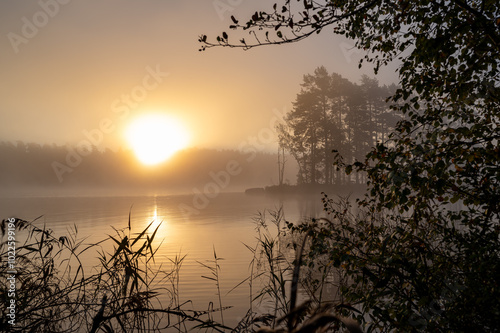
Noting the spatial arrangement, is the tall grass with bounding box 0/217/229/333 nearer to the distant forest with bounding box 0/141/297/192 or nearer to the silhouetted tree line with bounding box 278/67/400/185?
the silhouetted tree line with bounding box 278/67/400/185

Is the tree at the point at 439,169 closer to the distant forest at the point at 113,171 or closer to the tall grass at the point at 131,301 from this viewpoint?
the tall grass at the point at 131,301

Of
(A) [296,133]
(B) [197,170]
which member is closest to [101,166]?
(B) [197,170]

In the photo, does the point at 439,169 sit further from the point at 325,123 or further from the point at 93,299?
the point at 325,123

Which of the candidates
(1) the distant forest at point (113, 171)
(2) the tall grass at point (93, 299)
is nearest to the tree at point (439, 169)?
(2) the tall grass at point (93, 299)

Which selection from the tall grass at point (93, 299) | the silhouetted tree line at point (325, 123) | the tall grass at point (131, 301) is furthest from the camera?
the silhouetted tree line at point (325, 123)

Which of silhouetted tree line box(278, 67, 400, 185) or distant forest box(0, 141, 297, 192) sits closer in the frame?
silhouetted tree line box(278, 67, 400, 185)

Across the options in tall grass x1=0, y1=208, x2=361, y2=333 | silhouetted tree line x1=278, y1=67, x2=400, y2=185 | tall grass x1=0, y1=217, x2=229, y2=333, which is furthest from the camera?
silhouetted tree line x1=278, y1=67, x2=400, y2=185

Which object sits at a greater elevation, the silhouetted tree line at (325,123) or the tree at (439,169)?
the silhouetted tree line at (325,123)

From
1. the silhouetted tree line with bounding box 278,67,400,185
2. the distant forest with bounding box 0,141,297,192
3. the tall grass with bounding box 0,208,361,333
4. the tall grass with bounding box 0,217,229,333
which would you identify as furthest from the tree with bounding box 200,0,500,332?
the distant forest with bounding box 0,141,297,192

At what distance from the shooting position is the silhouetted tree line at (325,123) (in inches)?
2023

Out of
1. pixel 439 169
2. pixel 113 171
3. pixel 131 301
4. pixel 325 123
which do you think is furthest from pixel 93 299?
pixel 113 171

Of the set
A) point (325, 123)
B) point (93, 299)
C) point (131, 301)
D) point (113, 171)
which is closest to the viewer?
point (131, 301)

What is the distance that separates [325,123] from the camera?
50812 millimetres

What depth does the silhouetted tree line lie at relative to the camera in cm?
5138
